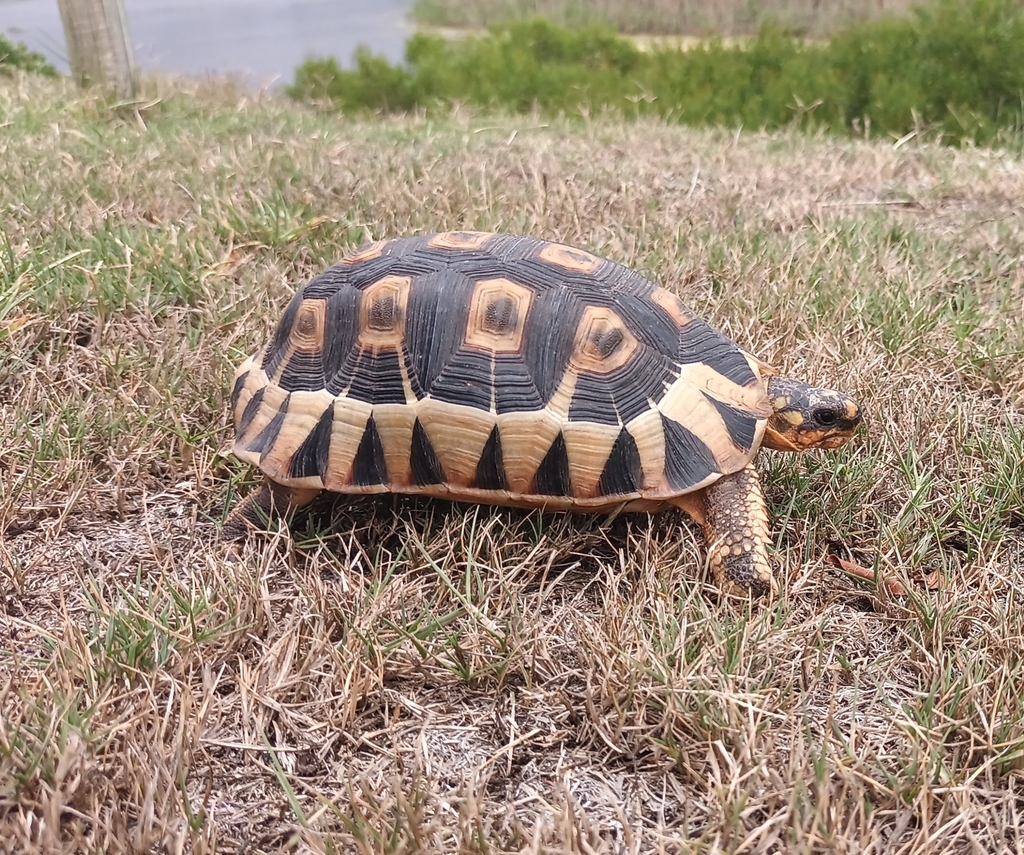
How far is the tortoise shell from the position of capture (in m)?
1.57

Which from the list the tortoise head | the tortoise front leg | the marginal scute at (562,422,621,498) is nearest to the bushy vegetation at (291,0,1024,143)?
the tortoise head

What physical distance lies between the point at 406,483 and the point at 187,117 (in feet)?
14.2

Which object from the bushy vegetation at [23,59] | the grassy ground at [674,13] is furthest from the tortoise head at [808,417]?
the grassy ground at [674,13]

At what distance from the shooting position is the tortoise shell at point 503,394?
5.15 ft

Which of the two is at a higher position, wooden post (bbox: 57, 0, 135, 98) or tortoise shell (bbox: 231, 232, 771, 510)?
wooden post (bbox: 57, 0, 135, 98)

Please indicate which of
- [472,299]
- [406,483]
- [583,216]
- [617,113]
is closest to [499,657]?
[406,483]

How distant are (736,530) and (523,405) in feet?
1.65

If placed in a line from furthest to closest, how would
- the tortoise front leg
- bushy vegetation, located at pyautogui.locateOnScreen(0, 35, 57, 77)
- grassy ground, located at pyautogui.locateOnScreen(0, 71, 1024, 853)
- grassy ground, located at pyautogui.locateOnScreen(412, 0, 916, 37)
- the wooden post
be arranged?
grassy ground, located at pyautogui.locateOnScreen(412, 0, 916, 37) → bushy vegetation, located at pyautogui.locateOnScreen(0, 35, 57, 77) → the wooden post → the tortoise front leg → grassy ground, located at pyautogui.locateOnScreen(0, 71, 1024, 853)

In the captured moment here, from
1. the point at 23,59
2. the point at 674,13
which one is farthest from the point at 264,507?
the point at 674,13

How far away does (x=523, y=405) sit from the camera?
5.18ft

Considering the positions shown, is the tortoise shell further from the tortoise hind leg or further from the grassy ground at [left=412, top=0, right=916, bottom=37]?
the grassy ground at [left=412, top=0, right=916, bottom=37]

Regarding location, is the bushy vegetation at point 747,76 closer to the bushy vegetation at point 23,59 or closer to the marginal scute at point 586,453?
the bushy vegetation at point 23,59

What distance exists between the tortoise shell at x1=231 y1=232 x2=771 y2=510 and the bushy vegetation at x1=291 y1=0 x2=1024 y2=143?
4.81 meters

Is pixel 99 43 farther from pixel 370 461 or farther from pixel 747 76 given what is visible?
pixel 747 76
